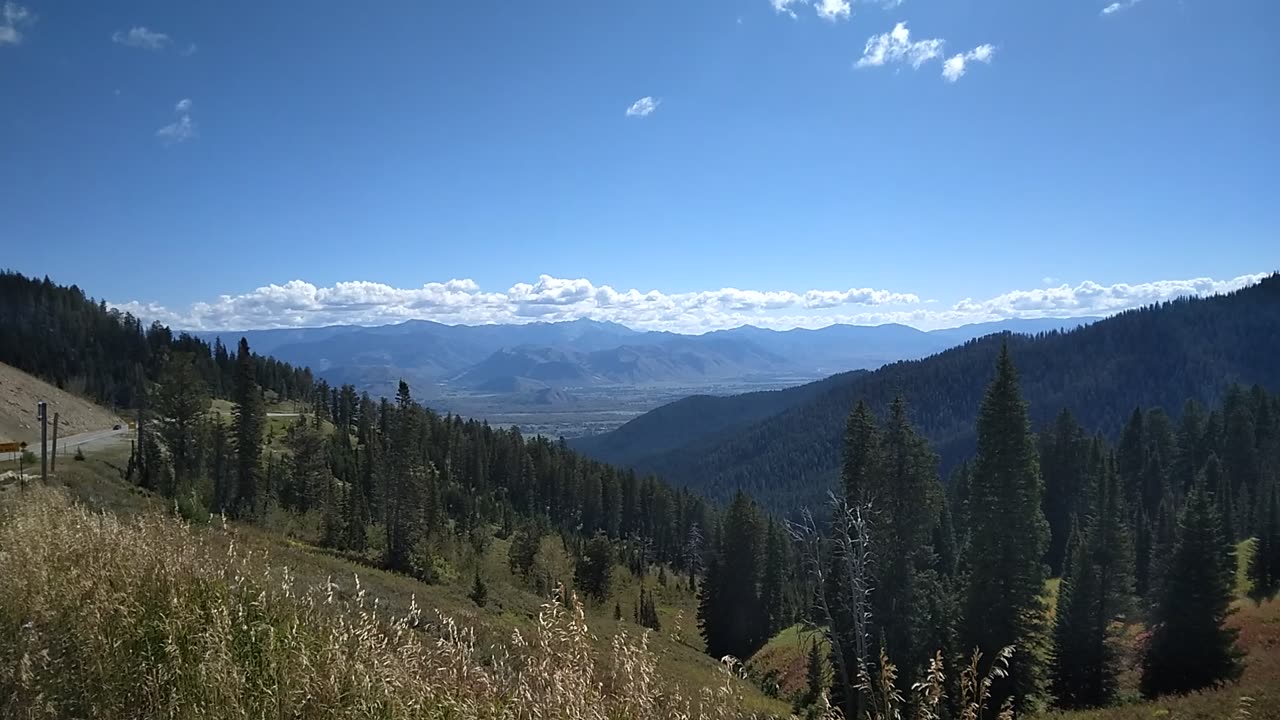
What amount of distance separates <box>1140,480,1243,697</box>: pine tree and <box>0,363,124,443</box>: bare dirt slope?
289ft

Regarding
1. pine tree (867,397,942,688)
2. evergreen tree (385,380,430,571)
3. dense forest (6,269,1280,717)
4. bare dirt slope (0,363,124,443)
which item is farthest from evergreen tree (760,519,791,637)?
bare dirt slope (0,363,124,443)

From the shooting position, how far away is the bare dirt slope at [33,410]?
68562 mm

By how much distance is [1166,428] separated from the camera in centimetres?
8419

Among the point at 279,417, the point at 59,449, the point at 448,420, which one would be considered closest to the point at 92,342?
the point at 279,417

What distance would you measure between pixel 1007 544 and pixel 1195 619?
826 centimetres

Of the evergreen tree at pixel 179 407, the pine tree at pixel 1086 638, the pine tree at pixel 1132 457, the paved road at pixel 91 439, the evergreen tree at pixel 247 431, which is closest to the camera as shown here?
the pine tree at pixel 1086 638

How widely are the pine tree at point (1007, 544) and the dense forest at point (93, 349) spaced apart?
11370 cm

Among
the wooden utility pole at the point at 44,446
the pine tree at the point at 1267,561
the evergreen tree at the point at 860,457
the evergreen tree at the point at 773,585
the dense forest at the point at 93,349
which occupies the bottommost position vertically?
the evergreen tree at the point at 773,585

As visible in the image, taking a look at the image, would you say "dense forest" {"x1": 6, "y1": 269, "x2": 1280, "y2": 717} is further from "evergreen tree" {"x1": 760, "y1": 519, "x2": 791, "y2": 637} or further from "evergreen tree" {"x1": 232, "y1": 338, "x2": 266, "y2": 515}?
"evergreen tree" {"x1": 760, "y1": 519, "x2": 791, "y2": 637}

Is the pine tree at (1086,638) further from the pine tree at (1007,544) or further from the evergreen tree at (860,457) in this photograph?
the evergreen tree at (860,457)

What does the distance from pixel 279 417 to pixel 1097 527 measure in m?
115

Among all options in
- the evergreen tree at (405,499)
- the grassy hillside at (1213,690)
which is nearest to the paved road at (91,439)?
the evergreen tree at (405,499)

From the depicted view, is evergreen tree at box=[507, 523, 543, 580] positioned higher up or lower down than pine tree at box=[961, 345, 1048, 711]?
lower down

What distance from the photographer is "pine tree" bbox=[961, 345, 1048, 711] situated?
27578 millimetres
